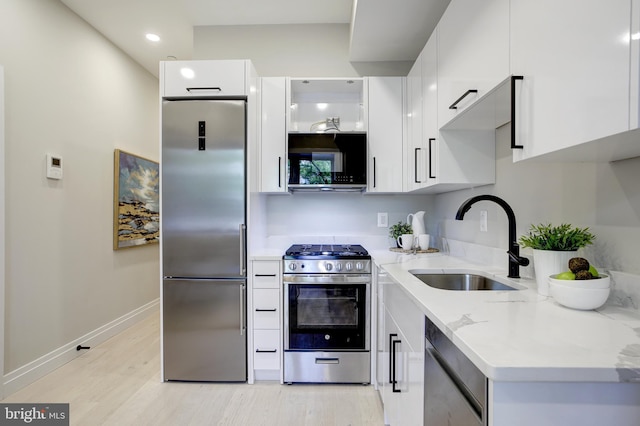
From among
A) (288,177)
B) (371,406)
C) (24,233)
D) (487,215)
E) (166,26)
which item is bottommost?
(371,406)

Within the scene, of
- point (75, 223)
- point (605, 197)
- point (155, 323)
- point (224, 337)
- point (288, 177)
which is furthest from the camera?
point (155, 323)

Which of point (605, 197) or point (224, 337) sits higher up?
point (605, 197)

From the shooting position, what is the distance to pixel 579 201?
1.19 meters

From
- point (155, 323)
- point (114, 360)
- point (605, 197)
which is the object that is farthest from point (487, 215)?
point (155, 323)

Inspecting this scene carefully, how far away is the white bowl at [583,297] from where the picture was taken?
888 mm

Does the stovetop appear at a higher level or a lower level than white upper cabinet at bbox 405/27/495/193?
lower

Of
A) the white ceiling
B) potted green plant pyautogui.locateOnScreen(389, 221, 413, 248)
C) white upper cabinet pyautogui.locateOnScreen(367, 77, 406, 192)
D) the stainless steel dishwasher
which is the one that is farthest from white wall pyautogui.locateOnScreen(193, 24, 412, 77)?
the stainless steel dishwasher

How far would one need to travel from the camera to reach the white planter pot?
108 cm

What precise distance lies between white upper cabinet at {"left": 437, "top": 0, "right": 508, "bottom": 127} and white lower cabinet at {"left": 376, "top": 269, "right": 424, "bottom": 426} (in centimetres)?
87

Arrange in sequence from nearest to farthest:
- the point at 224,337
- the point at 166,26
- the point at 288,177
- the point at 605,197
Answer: the point at 605,197
the point at 224,337
the point at 288,177
the point at 166,26

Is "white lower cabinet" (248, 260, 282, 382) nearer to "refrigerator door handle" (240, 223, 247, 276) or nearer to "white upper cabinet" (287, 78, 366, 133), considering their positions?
"refrigerator door handle" (240, 223, 247, 276)

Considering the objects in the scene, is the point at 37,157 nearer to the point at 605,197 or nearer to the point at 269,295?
the point at 269,295

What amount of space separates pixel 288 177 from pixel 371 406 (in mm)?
1645

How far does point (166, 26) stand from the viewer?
2.81 m
